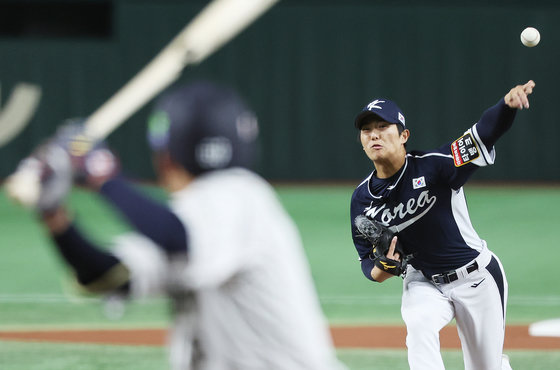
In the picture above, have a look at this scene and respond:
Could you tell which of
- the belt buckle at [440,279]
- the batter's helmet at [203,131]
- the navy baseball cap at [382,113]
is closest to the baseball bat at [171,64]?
the batter's helmet at [203,131]

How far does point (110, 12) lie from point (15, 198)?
2032cm

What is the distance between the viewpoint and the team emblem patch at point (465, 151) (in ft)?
16.8

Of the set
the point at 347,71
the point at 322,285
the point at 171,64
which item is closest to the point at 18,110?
the point at 347,71

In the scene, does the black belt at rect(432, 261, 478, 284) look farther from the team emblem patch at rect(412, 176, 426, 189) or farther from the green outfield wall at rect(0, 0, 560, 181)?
the green outfield wall at rect(0, 0, 560, 181)

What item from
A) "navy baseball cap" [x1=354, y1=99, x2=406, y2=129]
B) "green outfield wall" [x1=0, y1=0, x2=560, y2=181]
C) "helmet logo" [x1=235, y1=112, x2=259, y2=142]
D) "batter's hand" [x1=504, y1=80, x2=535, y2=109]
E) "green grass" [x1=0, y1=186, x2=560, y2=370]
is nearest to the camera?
"helmet logo" [x1=235, y1=112, x2=259, y2=142]

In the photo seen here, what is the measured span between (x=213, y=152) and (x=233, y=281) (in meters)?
0.34

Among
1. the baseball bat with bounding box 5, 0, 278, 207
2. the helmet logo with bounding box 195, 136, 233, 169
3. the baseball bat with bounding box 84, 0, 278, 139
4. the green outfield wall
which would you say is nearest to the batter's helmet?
the helmet logo with bounding box 195, 136, 233, 169

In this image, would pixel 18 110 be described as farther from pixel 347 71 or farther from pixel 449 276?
pixel 449 276

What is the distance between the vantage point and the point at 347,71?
70.5 feet

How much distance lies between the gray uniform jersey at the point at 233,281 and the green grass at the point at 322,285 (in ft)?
1.04

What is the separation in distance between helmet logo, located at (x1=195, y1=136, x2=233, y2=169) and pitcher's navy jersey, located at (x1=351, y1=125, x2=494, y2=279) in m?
3.10

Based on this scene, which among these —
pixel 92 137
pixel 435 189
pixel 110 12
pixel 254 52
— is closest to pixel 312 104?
pixel 254 52

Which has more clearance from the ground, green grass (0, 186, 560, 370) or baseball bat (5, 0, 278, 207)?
baseball bat (5, 0, 278, 207)

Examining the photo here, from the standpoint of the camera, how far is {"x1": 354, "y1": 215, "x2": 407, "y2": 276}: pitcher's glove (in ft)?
16.7
